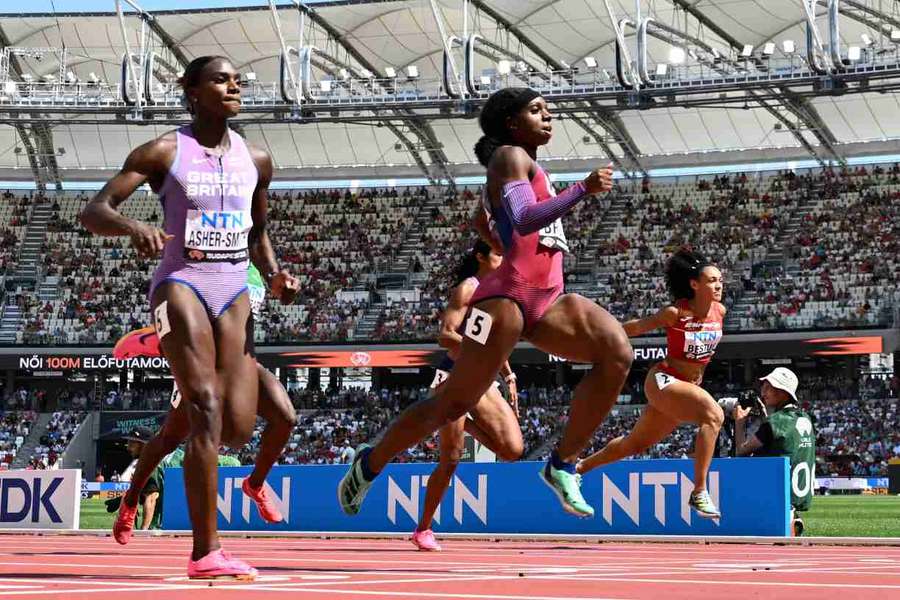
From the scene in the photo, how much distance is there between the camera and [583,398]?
6.77 m

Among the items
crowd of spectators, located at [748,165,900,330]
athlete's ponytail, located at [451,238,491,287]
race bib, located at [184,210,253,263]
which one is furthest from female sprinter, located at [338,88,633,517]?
crowd of spectators, located at [748,165,900,330]

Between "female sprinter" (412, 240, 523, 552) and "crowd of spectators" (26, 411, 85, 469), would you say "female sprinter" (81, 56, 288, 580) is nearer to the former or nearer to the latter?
"female sprinter" (412, 240, 523, 552)

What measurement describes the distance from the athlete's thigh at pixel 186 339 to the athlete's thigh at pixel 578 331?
1.61 metres

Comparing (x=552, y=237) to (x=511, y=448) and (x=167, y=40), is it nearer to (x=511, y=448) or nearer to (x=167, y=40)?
(x=511, y=448)

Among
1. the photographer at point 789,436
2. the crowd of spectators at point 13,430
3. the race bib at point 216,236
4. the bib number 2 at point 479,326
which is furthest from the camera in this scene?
the crowd of spectators at point 13,430

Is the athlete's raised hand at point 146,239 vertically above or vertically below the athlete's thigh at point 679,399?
above

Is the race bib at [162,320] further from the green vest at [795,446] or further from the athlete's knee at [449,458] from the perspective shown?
the green vest at [795,446]

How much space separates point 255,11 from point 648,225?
16.7 metres

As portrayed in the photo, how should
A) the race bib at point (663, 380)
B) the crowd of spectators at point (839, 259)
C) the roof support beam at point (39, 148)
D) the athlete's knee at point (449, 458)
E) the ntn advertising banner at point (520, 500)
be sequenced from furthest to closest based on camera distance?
the roof support beam at point (39, 148)
the crowd of spectators at point (839, 259)
the ntn advertising banner at point (520, 500)
the race bib at point (663, 380)
the athlete's knee at point (449, 458)

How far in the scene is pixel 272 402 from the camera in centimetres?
669

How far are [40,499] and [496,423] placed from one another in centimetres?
736

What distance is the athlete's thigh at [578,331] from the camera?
6.58 metres

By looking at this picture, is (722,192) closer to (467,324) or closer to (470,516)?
(470,516)

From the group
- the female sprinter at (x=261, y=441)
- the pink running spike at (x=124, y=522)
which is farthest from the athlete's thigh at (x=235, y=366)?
the pink running spike at (x=124, y=522)
